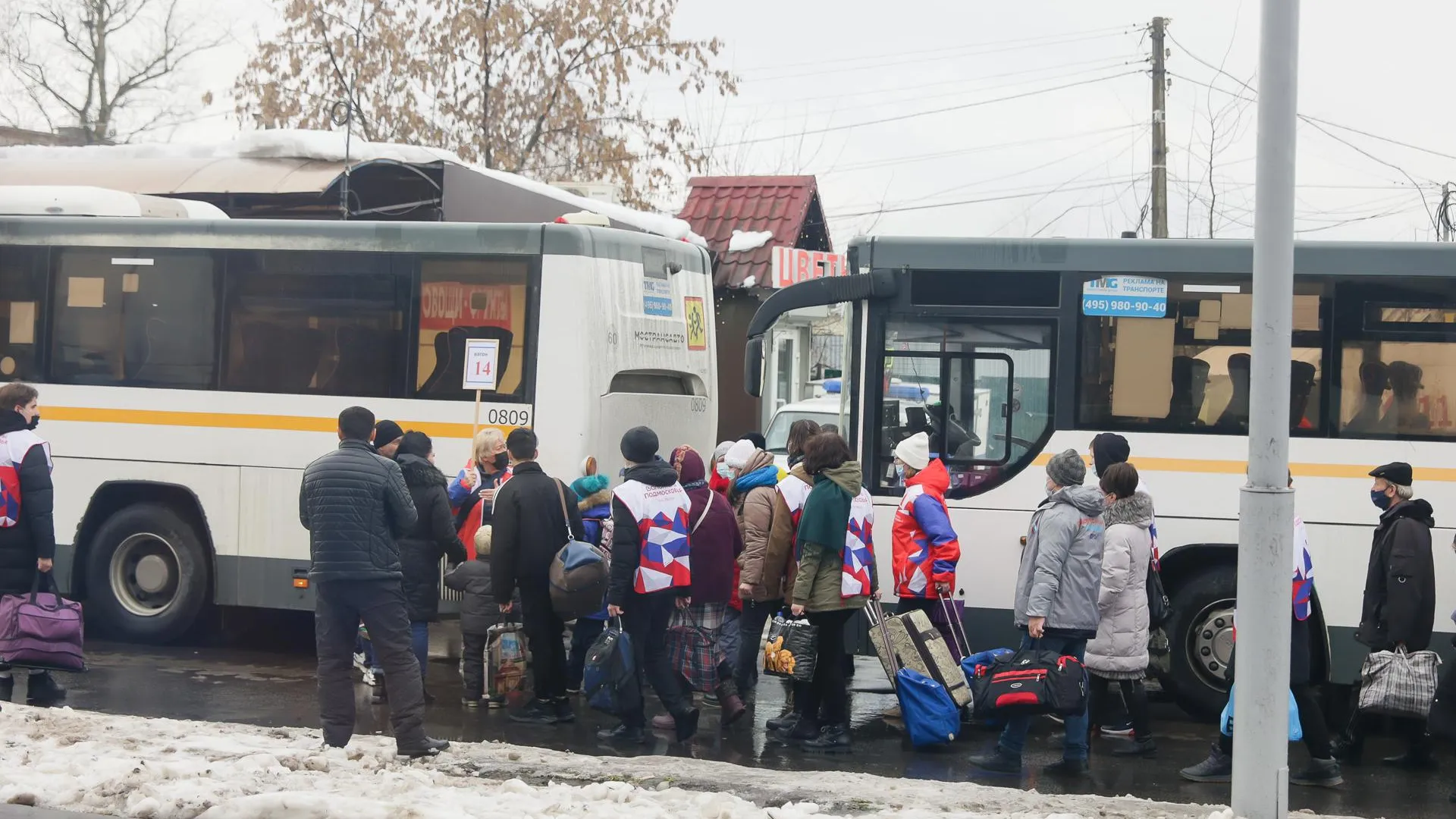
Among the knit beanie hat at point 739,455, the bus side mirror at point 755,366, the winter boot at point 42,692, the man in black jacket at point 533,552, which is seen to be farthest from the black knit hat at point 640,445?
the winter boot at point 42,692

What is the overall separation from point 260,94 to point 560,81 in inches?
256

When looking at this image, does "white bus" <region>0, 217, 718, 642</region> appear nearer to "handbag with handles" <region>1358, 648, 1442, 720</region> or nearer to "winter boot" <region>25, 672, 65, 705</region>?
"winter boot" <region>25, 672, 65, 705</region>

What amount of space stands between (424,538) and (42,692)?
8.31 feet

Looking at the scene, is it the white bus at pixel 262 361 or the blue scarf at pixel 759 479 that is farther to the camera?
the white bus at pixel 262 361

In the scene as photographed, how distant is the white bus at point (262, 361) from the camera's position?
10781mm

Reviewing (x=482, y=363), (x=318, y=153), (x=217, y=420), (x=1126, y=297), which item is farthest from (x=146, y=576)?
(x=1126, y=297)

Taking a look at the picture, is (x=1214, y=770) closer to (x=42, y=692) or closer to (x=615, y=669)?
(x=615, y=669)

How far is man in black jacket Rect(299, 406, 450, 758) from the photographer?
7.45 m

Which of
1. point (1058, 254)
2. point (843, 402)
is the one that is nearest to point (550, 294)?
point (843, 402)

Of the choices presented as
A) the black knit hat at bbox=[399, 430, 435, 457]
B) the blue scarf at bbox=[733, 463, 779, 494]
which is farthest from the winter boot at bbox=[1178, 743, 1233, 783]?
the black knit hat at bbox=[399, 430, 435, 457]

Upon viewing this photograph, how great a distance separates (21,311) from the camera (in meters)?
11.7

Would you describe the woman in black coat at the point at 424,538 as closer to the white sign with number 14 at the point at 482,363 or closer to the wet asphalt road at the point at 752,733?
the wet asphalt road at the point at 752,733

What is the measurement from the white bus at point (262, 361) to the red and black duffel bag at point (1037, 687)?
12.3ft

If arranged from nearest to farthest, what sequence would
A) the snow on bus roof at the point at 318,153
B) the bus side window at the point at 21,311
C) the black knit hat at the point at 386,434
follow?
the black knit hat at the point at 386,434 → the bus side window at the point at 21,311 → the snow on bus roof at the point at 318,153
